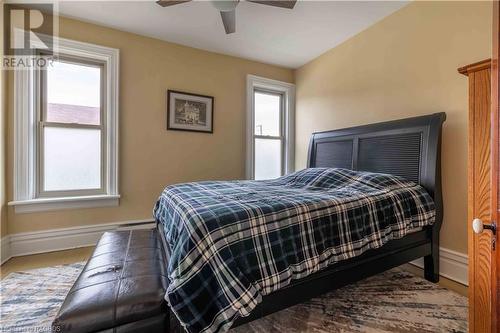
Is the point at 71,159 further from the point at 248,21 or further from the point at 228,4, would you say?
the point at 248,21

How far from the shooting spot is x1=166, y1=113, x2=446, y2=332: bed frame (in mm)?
1314

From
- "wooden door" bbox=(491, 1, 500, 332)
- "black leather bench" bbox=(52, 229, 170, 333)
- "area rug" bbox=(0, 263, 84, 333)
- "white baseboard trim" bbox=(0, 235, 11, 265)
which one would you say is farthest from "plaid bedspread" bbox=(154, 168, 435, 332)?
"white baseboard trim" bbox=(0, 235, 11, 265)

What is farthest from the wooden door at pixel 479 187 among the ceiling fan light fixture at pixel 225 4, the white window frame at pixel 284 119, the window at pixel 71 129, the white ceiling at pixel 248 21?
the window at pixel 71 129

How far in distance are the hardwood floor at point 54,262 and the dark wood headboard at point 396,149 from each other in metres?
0.51

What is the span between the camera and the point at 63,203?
2539 mm

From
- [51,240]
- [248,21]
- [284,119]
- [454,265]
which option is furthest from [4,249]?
[454,265]

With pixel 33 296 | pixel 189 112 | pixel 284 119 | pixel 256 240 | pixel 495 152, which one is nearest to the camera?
pixel 495 152

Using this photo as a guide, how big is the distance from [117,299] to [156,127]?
2.35 m

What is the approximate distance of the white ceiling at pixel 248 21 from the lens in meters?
2.33

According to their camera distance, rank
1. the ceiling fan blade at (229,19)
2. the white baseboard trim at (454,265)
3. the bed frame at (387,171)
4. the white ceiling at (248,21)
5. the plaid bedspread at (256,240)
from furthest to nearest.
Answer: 1. the white ceiling at (248,21)
2. the ceiling fan blade at (229,19)
3. the white baseboard trim at (454,265)
4. the bed frame at (387,171)
5. the plaid bedspread at (256,240)

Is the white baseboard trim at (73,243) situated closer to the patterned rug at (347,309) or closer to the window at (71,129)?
the patterned rug at (347,309)

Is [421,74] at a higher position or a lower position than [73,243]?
higher

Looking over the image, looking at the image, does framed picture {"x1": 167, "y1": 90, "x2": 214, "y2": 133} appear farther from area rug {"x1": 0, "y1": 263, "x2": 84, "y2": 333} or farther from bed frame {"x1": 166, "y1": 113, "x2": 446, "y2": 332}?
area rug {"x1": 0, "y1": 263, "x2": 84, "y2": 333}

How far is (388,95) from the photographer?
2480mm
